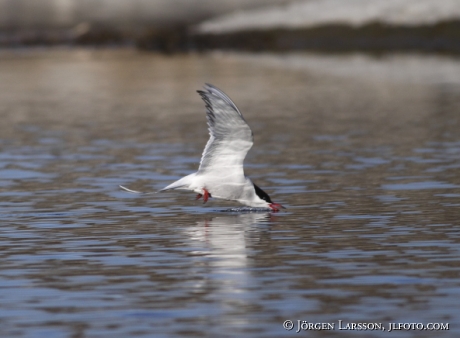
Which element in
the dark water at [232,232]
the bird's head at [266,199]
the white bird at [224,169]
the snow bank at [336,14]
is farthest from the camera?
the snow bank at [336,14]

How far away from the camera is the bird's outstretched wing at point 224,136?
48.7 ft

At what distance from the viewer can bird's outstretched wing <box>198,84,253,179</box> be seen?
1485 cm

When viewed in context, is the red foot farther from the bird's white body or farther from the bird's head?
the bird's white body

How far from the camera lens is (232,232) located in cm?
1555

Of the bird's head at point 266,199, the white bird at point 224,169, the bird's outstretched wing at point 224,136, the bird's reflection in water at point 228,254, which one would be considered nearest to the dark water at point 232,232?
the bird's reflection in water at point 228,254

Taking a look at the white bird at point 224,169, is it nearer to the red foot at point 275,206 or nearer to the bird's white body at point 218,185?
the bird's white body at point 218,185

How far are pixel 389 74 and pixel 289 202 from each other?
4261cm

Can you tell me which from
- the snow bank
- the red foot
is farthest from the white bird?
the snow bank

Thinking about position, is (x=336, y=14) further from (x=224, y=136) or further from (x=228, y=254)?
(x=228, y=254)

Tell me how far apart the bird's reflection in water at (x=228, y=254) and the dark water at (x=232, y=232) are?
0.03m

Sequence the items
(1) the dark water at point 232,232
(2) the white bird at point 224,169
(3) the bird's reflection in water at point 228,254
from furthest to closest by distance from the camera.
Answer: (2) the white bird at point 224,169
(3) the bird's reflection in water at point 228,254
(1) the dark water at point 232,232

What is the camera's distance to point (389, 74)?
5988cm

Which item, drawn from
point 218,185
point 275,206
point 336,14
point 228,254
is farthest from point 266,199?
point 336,14

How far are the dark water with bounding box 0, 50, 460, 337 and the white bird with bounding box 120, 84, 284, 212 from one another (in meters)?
0.44
